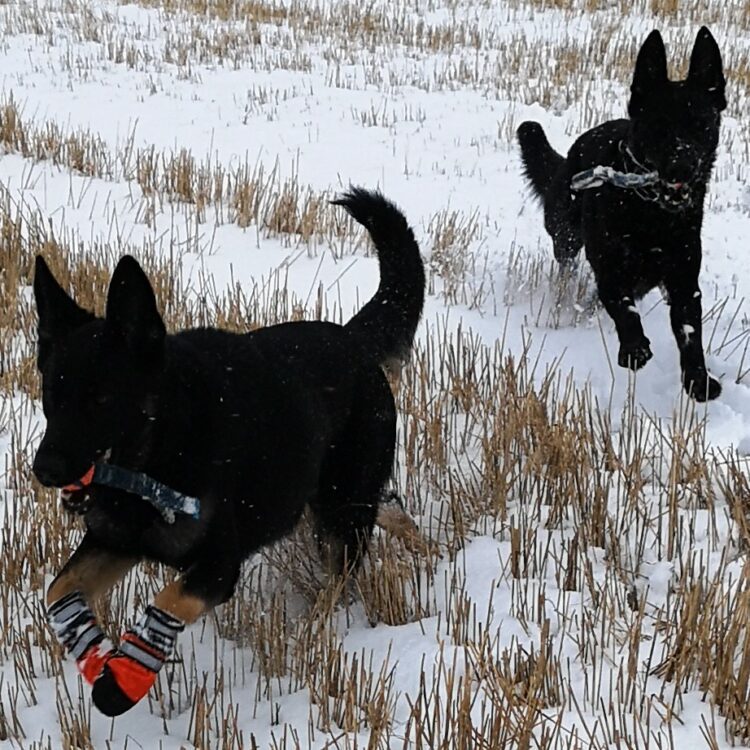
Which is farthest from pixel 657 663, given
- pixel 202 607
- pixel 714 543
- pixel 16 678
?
pixel 16 678

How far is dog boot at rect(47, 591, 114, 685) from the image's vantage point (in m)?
2.33

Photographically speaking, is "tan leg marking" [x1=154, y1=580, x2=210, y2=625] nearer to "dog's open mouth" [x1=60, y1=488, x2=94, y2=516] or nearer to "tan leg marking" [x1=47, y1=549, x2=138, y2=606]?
"tan leg marking" [x1=47, y1=549, x2=138, y2=606]

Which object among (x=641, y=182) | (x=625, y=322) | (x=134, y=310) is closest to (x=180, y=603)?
(x=134, y=310)

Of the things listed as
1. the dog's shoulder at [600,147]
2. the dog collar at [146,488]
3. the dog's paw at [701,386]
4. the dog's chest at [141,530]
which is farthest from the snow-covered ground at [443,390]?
the dog's shoulder at [600,147]

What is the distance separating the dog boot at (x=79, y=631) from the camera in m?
2.33

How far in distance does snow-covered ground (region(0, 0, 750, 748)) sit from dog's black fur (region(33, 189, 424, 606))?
0.30 meters

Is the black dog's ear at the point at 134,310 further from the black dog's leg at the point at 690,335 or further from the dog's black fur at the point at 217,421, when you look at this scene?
the black dog's leg at the point at 690,335

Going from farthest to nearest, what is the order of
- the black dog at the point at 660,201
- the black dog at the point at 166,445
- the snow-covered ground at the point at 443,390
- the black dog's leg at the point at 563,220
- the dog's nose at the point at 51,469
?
the black dog's leg at the point at 563,220 → the black dog at the point at 660,201 → the snow-covered ground at the point at 443,390 → the black dog at the point at 166,445 → the dog's nose at the point at 51,469

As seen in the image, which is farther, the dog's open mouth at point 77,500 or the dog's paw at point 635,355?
the dog's paw at point 635,355

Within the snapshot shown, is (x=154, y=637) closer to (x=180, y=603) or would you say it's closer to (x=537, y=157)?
(x=180, y=603)

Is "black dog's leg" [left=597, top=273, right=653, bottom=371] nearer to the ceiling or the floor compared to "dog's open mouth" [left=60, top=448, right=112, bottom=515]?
nearer to the floor

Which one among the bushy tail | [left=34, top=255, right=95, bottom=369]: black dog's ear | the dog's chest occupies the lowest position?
the dog's chest

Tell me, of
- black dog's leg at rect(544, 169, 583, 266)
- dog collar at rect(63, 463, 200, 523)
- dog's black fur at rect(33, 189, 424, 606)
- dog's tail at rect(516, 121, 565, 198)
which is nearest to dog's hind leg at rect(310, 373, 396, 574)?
dog's black fur at rect(33, 189, 424, 606)

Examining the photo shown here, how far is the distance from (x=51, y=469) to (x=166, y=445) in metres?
0.37
